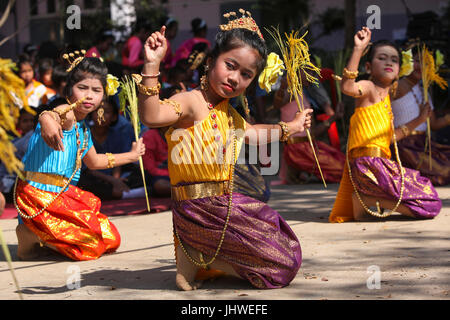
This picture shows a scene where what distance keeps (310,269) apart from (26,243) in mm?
1954

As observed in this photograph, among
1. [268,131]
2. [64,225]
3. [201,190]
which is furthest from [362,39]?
[64,225]

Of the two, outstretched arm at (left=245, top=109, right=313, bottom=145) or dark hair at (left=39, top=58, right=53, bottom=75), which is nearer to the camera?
outstretched arm at (left=245, top=109, right=313, bottom=145)

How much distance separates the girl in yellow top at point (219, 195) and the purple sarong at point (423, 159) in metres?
4.11

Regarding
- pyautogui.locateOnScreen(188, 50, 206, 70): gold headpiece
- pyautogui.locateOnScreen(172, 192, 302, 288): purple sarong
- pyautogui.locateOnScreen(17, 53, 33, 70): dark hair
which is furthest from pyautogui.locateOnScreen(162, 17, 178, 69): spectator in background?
pyautogui.locateOnScreen(172, 192, 302, 288): purple sarong

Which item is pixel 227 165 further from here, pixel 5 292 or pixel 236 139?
pixel 5 292

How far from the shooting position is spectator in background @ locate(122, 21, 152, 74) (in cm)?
1013

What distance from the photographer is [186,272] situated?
3748 millimetres

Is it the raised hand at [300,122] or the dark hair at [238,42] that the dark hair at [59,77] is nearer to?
the dark hair at [238,42]

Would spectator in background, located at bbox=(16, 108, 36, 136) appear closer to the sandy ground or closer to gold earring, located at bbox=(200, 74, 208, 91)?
the sandy ground

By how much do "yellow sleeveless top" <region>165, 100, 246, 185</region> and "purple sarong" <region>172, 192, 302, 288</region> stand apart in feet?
0.44

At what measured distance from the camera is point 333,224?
564 cm

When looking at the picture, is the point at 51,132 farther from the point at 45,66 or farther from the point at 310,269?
the point at 45,66

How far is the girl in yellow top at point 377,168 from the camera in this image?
557 centimetres
